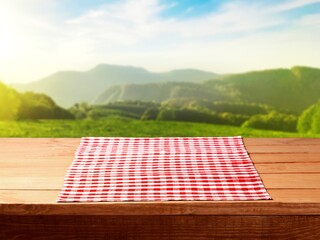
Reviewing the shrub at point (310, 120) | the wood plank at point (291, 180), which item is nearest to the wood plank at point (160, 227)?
the wood plank at point (291, 180)

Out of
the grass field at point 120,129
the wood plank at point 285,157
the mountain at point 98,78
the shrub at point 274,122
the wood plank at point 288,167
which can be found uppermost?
the wood plank at point 288,167

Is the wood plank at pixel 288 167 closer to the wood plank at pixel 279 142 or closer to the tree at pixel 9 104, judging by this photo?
the wood plank at pixel 279 142

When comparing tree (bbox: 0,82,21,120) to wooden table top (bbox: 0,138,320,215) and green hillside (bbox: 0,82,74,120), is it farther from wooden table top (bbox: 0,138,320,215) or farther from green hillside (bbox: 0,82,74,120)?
wooden table top (bbox: 0,138,320,215)

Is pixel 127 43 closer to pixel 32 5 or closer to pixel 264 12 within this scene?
pixel 32 5

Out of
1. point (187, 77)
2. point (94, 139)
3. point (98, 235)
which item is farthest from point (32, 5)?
point (98, 235)

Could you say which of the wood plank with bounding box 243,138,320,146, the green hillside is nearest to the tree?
the green hillside

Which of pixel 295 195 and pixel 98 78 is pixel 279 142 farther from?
pixel 98 78
